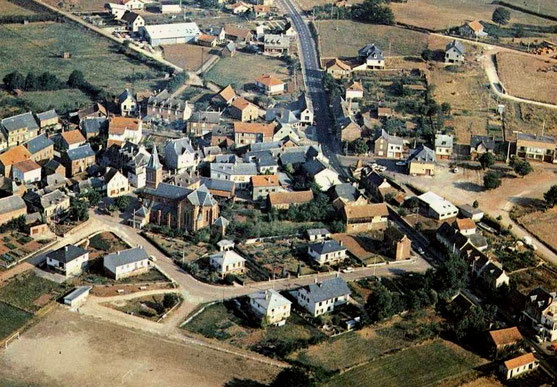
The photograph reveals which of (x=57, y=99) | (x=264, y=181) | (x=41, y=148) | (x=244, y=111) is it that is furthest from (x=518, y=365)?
(x=57, y=99)

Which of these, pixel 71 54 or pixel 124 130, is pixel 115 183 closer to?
pixel 124 130

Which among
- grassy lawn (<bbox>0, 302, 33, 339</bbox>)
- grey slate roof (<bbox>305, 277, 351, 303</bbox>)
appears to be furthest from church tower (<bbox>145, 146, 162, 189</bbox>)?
grey slate roof (<bbox>305, 277, 351, 303</bbox>)

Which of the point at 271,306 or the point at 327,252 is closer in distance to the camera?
the point at 271,306

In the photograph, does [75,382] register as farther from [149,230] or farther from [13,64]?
[13,64]

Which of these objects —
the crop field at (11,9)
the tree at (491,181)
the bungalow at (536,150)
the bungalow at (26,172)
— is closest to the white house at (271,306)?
the bungalow at (26,172)

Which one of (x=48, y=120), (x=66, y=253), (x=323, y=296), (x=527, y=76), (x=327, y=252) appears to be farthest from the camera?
(x=527, y=76)

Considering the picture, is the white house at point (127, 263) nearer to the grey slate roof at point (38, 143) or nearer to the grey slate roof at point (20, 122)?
the grey slate roof at point (38, 143)

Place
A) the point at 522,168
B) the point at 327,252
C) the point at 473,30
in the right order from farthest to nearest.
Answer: the point at 473,30
the point at 522,168
the point at 327,252
